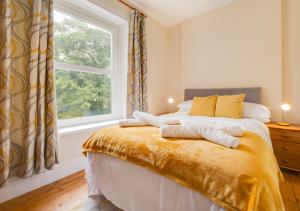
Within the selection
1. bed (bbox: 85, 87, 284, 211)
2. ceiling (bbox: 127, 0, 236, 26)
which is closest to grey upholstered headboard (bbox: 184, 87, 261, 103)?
ceiling (bbox: 127, 0, 236, 26)

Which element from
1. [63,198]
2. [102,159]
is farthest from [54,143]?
[102,159]

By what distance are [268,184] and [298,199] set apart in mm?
1273

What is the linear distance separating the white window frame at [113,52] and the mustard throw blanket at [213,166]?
4.83ft

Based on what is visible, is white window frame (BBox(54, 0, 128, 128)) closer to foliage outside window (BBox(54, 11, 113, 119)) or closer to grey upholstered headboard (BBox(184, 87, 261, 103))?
foliage outside window (BBox(54, 11, 113, 119))

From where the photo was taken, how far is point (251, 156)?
38.1 inches

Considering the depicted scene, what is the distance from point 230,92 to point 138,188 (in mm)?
2360

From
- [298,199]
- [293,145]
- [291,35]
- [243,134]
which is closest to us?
[243,134]

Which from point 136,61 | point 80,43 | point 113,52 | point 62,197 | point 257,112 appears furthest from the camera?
point 113,52

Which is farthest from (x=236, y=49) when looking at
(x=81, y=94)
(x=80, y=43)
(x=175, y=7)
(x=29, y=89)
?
(x=29, y=89)

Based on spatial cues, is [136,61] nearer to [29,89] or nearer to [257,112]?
[29,89]

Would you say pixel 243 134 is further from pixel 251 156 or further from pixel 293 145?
pixel 293 145

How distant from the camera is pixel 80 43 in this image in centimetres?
252

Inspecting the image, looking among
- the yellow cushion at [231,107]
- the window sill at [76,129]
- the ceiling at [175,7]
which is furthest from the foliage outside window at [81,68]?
the yellow cushion at [231,107]

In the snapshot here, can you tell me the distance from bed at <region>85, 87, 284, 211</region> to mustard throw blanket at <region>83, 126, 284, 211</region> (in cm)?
4
